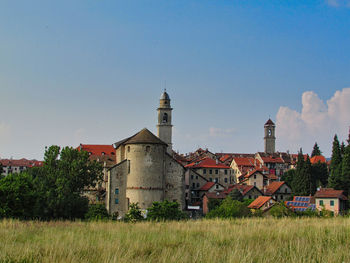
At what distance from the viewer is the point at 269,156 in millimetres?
102562

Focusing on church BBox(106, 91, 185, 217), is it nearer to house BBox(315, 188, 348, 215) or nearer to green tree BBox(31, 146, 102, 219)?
green tree BBox(31, 146, 102, 219)

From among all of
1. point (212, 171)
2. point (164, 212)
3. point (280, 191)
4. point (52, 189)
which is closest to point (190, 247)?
point (164, 212)

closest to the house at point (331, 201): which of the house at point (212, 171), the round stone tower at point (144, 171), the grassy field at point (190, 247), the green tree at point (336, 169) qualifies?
the green tree at point (336, 169)

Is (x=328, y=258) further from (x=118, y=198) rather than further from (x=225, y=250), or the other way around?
(x=118, y=198)

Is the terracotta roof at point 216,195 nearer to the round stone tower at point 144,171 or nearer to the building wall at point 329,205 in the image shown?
the round stone tower at point 144,171

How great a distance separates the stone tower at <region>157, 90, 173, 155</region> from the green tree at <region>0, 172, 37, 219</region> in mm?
36387

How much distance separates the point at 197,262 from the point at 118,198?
41847mm

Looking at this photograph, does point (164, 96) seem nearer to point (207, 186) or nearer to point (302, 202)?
point (207, 186)

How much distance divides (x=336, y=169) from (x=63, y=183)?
38534mm

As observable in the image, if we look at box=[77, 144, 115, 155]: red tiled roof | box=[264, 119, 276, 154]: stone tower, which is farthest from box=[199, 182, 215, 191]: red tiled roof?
box=[264, 119, 276, 154]: stone tower

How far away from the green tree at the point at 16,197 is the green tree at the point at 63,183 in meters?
1.72

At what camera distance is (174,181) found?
5025cm

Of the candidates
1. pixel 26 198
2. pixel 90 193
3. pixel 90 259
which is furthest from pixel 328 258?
pixel 90 193

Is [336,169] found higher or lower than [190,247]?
higher
